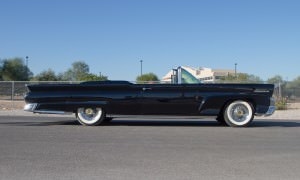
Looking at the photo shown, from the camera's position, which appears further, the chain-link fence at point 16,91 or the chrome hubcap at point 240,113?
the chain-link fence at point 16,91

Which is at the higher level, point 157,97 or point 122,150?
point 157,97

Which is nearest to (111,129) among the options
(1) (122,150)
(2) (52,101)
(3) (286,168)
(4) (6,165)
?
(2) (52,101)

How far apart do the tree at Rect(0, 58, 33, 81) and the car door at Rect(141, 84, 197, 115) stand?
60781mm

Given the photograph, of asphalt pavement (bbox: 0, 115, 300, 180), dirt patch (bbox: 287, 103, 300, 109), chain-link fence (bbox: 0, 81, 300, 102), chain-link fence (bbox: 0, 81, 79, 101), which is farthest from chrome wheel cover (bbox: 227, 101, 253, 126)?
chain-link fence (bbox: 0, 81, 79, 101)

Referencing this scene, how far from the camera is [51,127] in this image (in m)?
12.9

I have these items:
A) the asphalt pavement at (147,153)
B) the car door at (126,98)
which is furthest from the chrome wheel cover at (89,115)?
the asphalt pavement at (147,153)

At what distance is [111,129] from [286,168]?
19.7 feet

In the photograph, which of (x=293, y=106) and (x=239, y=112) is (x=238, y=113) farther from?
(x=293, y=106)

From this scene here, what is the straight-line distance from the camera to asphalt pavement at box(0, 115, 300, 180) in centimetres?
683

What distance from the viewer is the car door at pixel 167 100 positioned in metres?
13.1

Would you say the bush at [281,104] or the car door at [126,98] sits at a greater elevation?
the car door at [126,98]

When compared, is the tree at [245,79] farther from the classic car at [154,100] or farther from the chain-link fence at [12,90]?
the classic car at [154,100]

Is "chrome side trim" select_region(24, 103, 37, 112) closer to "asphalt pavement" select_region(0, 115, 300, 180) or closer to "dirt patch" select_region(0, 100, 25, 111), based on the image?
"asphalt pavement" select_region(0, 115, 300, 180)

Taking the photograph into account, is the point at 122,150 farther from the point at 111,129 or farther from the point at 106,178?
the point at 111,129
